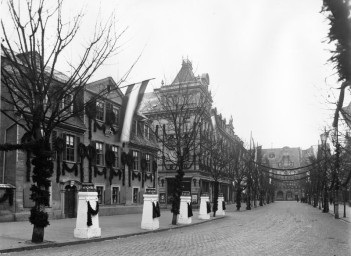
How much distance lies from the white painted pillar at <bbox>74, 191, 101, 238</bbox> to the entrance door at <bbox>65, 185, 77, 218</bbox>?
43.8ft

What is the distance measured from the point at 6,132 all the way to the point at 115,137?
11.5m

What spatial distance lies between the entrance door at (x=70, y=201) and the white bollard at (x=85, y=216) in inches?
525

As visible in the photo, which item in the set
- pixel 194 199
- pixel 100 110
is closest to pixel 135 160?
pixel 100 110

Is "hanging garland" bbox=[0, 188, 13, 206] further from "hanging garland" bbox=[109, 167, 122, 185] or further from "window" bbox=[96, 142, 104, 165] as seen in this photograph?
"hanging garland" bbox=[109, 167, 122, 185]

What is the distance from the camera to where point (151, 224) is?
65.5 feet

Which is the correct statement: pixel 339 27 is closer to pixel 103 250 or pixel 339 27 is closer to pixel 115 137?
pixel 103 250

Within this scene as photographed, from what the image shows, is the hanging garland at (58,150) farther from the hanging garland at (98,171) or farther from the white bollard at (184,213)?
the white bollard at (184,213)

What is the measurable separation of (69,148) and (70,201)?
3717mm

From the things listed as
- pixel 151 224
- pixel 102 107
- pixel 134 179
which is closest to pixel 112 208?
pixel 134 179

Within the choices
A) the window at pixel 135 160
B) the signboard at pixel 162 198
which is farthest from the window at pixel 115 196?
the signboard at pixel 162 198

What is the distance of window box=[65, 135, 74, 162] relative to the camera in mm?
29391

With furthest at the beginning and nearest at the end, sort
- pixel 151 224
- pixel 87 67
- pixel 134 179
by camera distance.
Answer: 1. pixel 134 179
2. pixel 151 224
3. pixel 87 67

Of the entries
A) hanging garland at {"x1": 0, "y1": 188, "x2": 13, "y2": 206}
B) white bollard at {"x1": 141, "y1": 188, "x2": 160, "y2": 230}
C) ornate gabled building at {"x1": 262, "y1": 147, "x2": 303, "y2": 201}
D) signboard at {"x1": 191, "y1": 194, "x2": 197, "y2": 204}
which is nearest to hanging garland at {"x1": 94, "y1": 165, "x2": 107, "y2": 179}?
hanging garland at {"x1": 0, "y1": 188, "x2": 13, "y2": 206}

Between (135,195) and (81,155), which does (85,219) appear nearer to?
(81,155)
